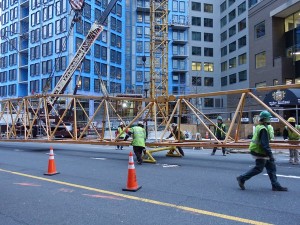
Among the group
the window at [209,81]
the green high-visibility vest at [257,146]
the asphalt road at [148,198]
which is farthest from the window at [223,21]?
the green high-visibility vest at [257,146]

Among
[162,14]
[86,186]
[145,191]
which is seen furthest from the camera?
[162,14]

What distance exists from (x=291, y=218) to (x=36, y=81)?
62112mm

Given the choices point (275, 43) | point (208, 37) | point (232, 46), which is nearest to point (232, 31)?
point (232, 46)

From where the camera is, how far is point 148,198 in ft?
24.0

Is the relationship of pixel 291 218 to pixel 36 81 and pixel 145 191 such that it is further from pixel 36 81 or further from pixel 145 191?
pixel 36 81

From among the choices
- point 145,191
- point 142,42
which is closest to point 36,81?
point 142,42

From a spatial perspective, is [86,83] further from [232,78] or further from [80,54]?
[232,78]

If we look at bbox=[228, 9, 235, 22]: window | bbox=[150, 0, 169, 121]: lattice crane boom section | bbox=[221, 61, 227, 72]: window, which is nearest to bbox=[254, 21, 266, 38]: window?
bbox=[150, 0, 169, 121]: lattice crane boom section

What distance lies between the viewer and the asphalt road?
231 inches

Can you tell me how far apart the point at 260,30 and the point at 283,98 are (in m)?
24.4

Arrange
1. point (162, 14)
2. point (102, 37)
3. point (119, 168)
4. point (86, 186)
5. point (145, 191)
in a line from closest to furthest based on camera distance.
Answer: point (145, 191) → point (86, 186) → point (119, 168) → point (162, 14) → point (102, 37)

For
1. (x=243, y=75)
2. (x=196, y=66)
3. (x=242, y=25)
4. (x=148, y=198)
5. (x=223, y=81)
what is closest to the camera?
(x=148, y=198)

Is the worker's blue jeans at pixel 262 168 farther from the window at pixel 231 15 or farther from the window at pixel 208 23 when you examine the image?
the window at pixel 208 23

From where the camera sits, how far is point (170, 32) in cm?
7219
